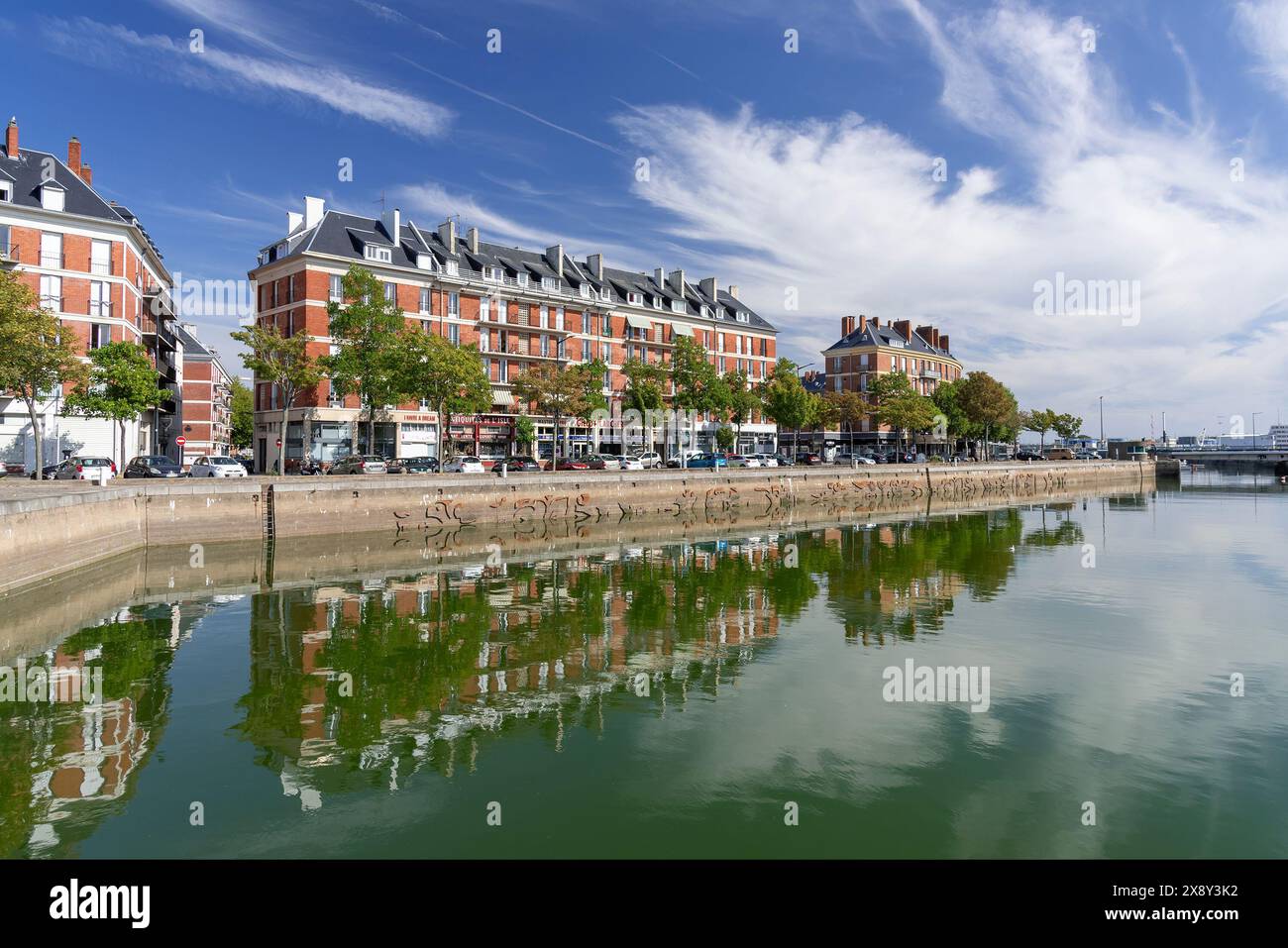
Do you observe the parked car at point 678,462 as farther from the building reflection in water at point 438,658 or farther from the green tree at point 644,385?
the building reflection in water at point 438,658

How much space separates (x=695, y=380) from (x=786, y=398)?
13730mm

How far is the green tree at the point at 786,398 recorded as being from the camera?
73.2 m

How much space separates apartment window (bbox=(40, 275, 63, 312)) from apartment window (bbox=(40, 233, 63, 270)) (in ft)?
2.48

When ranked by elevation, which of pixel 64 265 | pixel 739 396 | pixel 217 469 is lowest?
pixel 217 469

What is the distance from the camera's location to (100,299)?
46938mm

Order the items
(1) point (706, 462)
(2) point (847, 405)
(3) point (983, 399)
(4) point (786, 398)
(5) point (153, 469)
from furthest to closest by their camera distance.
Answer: (3) point (983, 399) → (2) point (847, 405) → (4) point (786, 398) → (1) point (706, 462) → (5) point (153, 469)

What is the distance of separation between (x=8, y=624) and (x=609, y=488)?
30.1 meters

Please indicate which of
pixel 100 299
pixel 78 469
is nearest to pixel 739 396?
pixel 100 299

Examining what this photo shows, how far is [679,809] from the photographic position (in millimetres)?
9055

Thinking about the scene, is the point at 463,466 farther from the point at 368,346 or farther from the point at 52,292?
the point at 52,292

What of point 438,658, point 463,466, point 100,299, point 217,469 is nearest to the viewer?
point 438,658

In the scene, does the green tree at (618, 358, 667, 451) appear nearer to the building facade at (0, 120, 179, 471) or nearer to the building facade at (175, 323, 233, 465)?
the building facade at (0, 120, 179, 471)
